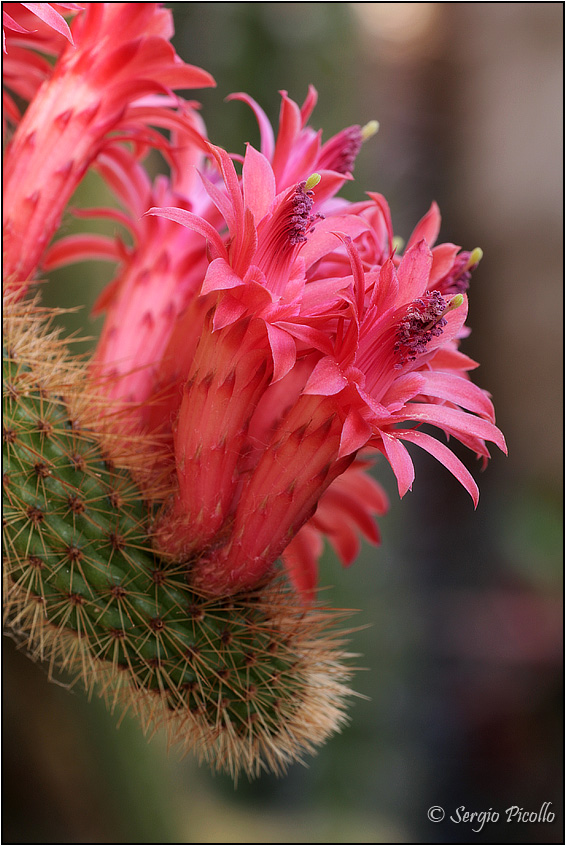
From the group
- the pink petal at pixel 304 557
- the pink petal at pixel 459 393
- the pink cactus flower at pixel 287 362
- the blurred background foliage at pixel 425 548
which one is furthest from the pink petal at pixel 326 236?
the blurred background foliage at pixel 425 548

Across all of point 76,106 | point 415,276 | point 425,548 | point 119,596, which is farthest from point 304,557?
point 425,548

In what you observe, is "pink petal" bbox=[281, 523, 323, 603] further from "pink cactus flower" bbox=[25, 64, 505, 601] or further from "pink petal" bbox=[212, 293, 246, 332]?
"pink petal" bbox=[212, 293, 246, 332]

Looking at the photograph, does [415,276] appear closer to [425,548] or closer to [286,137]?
[286,137]

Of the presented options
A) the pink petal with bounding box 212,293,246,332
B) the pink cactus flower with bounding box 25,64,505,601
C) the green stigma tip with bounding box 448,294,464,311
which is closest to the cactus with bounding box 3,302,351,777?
the pink cactus flower with bounding box 25,64,505,601

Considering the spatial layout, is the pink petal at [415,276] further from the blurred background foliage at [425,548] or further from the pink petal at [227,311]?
the blurred background foliage at [425,548]

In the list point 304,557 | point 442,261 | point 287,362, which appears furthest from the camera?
point 304,557

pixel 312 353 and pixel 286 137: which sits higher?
pixel 286 137
